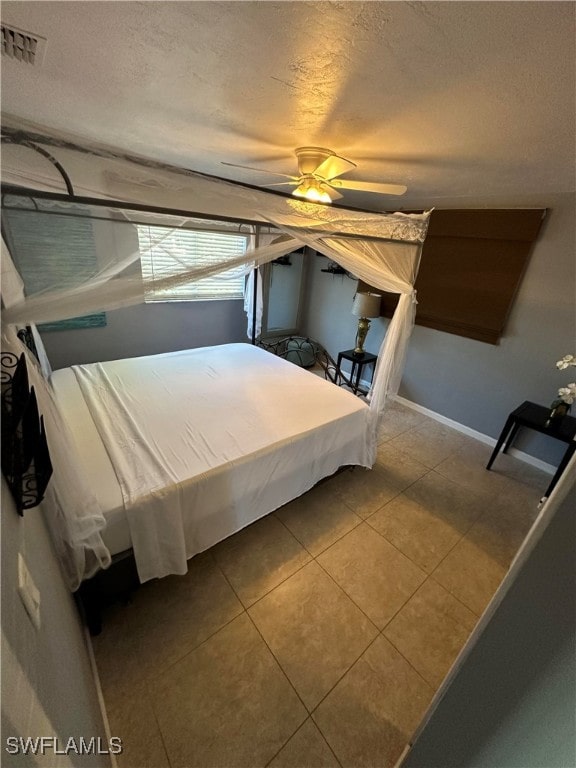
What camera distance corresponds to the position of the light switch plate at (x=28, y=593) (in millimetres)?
589

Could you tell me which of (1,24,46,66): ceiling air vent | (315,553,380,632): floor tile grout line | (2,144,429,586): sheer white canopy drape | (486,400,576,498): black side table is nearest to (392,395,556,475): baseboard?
(486,400,576,498): black side table

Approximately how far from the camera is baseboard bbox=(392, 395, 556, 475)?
9.20 ft

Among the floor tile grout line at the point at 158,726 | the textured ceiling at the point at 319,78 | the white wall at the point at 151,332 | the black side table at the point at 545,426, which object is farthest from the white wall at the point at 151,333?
the black side table at the point at 545,426

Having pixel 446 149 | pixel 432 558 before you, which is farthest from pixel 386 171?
pixel 432 558

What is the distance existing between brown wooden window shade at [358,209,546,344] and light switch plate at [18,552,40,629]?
3.53m

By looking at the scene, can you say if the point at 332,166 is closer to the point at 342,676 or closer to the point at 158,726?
the point at 342,676

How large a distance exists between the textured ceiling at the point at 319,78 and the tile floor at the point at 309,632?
81.6 inches

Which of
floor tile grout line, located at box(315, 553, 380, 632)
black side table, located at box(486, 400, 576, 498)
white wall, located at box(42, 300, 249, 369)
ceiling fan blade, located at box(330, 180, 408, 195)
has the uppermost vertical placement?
ceiling fan blade, located at box(330, 180, 408, 195)

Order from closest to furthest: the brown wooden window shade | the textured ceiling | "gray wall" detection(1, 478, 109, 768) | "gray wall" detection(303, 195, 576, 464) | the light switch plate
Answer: "gray wall" detection(1, 478, 109, 768) < the light switch plate < the textured ceiling < "gray wall" detection(303, 195, 576, 464) < the brown wooden window shade

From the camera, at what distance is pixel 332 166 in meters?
1.65

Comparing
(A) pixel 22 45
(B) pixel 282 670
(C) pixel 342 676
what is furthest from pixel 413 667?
(A) pixel 22 45

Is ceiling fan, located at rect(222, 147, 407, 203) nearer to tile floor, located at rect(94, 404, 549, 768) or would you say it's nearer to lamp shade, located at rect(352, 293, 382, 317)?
lamp shade, located at rect(352, 293, 382, 317)

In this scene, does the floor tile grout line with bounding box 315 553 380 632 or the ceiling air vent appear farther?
the floor tile grout line with bounding box 315 553 380 632

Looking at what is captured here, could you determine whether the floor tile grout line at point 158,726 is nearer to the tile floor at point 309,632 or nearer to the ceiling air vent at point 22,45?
the tile floor at point 309,632
